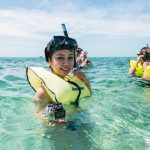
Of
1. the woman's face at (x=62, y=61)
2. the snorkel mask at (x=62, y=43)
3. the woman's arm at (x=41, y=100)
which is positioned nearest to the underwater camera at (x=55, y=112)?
the woman's arm at (x=41, y=100)

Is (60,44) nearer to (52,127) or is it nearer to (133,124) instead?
(52,127)

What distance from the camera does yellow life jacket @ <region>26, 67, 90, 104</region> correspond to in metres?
2.42

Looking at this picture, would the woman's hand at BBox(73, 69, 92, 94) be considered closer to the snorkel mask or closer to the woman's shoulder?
the snorkel mask

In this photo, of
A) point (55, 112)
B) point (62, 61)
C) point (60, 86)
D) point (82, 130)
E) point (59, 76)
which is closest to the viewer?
point (55, 112)

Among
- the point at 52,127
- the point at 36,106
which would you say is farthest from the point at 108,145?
the point at 36,106

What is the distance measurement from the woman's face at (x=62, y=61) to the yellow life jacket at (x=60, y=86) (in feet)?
0.47

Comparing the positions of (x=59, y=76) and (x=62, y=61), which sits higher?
(x=62, y=61)

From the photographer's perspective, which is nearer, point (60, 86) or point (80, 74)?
point (60, 86)

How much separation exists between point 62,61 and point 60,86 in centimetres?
41

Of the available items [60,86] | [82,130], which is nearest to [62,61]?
[60,86]

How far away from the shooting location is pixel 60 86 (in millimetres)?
2475

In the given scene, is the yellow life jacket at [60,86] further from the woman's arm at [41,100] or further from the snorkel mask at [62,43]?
the snorkel mask at [62,43]

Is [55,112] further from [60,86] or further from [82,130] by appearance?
[60,86]

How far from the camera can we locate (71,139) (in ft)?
6.37
